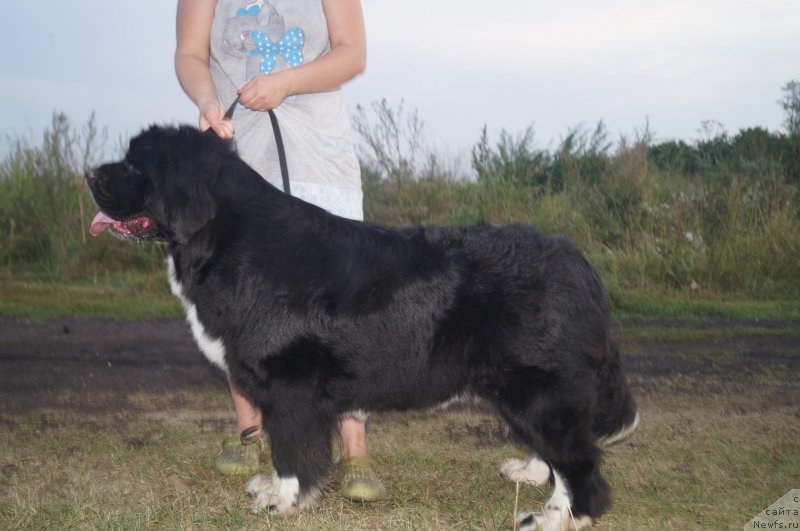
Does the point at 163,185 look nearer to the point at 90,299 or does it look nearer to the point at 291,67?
the point at 291,67

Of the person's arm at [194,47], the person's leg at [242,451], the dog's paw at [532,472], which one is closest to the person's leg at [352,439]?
the person's leg at [242,451]

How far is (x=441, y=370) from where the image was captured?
3656mm

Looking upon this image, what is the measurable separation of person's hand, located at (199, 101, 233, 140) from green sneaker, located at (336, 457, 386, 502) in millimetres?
1600

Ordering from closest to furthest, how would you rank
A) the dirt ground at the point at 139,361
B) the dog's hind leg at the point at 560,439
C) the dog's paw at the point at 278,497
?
the dog's hind leg at the point at 560,439 → the dog's paw at the point at 278,497 → the dirt ground at the point at 139,361

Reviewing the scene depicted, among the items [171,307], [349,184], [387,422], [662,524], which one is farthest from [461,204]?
[662,524]

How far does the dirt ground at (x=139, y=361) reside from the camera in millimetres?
6281

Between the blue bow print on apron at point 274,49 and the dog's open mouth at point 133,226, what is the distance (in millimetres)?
947

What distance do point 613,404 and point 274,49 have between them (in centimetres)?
215

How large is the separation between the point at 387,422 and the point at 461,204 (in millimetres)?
6646

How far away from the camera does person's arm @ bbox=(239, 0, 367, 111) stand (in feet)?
12.8

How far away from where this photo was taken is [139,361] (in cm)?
727

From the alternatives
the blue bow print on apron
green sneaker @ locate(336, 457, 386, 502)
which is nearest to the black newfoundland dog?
green sneaker @ locate(336, 457, 386, 502)

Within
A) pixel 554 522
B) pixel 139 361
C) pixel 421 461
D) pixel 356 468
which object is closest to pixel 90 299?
pixel 139 361

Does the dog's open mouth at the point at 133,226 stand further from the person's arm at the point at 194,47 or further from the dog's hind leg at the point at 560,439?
the dog's hind leg at the point at 560,439
